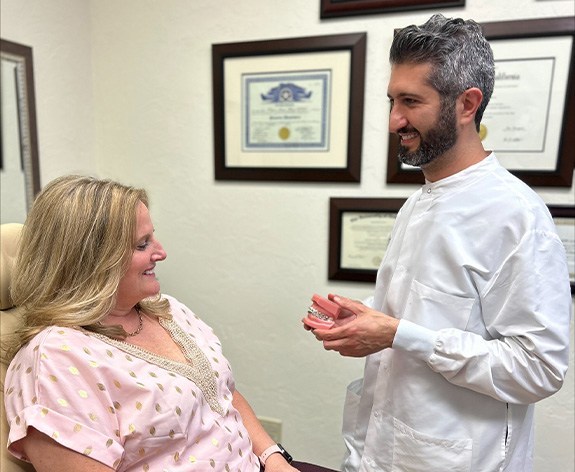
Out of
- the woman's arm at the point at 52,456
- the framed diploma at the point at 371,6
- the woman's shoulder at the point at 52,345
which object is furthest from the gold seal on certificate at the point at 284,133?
the woman's arm at the point at 52,456

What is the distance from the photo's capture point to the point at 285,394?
1.89 meters

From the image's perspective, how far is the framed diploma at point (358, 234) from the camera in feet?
5.32

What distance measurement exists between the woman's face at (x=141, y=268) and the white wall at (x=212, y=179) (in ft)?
2.49

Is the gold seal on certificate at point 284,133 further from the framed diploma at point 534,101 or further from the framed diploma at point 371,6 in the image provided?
the framed diploma at point 534,101

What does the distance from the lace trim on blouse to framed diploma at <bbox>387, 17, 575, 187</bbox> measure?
119cm

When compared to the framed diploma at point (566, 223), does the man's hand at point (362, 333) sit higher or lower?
lower

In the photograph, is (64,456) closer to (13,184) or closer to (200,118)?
(13,184)

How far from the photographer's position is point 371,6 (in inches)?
58.6

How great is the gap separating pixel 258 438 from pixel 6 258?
846mm

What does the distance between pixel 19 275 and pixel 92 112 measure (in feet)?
3.77

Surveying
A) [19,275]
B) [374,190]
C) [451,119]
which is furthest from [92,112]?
[451,119]

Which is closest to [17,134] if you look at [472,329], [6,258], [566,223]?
[6,258]

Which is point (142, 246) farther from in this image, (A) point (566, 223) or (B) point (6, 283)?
(A) point (566, 223)

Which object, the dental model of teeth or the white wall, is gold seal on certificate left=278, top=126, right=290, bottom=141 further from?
the dental model of teeth
